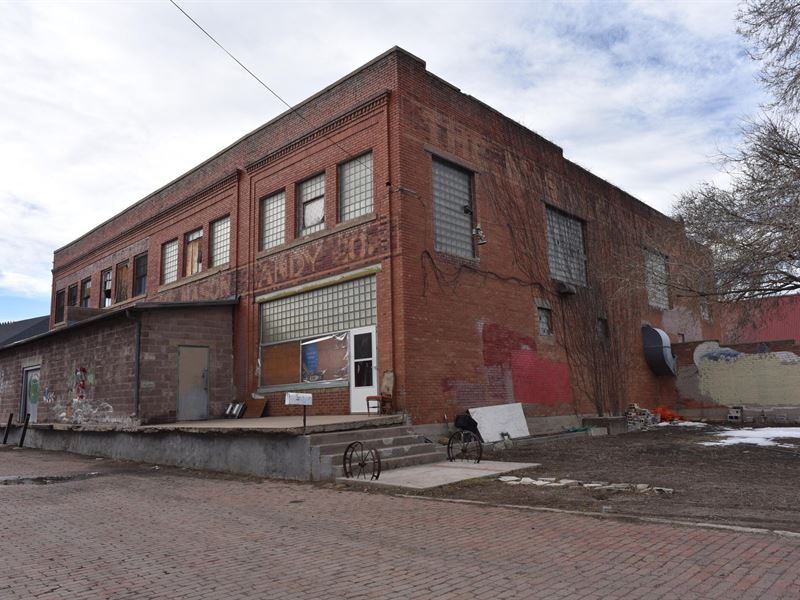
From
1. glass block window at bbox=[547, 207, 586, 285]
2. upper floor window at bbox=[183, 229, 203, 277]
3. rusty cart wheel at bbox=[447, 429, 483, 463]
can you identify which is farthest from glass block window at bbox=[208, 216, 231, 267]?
glass block window at bbox=[547, 207, 586, 285]

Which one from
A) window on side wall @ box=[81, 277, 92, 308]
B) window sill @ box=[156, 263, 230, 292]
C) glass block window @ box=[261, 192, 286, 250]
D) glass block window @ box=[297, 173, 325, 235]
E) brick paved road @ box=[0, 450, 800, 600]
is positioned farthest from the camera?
window on side wall @ box=[81, 277, 92, 308]

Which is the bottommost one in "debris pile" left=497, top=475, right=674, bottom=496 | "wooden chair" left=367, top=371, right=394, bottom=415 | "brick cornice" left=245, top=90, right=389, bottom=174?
"debris pile" left=497, top=475, right=674, bottom=496

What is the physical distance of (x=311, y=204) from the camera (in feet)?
53.8

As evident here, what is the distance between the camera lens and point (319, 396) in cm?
1490

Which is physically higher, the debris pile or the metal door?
the metal door

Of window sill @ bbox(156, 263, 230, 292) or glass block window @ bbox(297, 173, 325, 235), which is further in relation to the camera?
window sill @ bbox(156, 263, 230, 292)

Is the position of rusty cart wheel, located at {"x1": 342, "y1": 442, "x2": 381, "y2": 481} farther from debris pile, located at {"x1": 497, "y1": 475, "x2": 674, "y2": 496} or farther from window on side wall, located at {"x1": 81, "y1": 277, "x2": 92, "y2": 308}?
window on side wall, located at {"x1": 81, "y1": 277, "x2": 92, "y2": 308}

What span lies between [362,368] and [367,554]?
8533 mm

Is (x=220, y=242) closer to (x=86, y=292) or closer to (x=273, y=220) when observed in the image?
(x=273, y=220)

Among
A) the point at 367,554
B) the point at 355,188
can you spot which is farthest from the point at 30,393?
the point at 367,554

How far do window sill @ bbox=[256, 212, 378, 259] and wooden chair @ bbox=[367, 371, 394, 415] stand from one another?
3801 millimetres

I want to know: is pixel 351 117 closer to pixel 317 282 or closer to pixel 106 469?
pixel 317 282

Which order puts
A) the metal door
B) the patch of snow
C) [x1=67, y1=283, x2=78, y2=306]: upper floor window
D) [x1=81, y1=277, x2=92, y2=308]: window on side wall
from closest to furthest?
the patch of snow
the metal door
[x1=81, y1=277, x2=92, y2=308]: window on side wall
[x1=67, y1=283, x2=78, y2=306]: upper floor window

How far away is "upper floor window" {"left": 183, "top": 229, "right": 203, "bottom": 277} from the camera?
20859 mm
